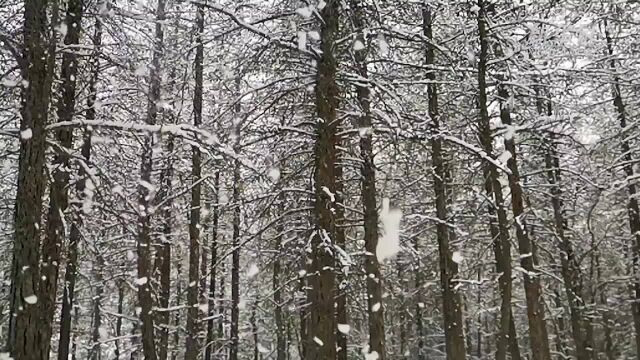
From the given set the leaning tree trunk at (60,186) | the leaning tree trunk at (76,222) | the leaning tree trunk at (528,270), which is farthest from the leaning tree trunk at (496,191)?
the leaning tree trunk at (60,186)

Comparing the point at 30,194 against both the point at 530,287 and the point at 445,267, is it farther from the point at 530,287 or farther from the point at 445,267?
the point at 530,287

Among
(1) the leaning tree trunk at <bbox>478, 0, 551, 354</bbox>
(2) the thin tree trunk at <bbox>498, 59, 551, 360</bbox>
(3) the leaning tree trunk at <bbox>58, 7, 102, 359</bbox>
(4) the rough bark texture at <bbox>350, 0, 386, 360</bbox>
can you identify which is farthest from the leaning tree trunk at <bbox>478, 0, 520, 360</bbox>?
(3) the leaning tree trunk at <bbox>58, 7, 102, 359</bbox>

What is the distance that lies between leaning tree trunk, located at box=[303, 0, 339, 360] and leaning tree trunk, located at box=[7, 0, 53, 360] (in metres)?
3.23

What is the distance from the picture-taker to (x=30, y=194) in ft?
22.4

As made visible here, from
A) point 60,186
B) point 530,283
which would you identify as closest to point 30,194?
point 60,186

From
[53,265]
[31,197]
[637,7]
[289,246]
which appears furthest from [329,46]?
[637,7]

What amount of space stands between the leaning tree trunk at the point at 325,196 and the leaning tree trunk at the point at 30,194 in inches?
127

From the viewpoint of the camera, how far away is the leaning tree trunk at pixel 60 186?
8.34 m

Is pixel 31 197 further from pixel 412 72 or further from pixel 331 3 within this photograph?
pixel 412 72

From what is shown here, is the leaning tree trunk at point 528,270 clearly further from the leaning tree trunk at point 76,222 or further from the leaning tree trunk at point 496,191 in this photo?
the leaning tree trunk at point 76,222

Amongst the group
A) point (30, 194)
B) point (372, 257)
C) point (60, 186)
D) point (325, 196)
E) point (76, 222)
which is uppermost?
point (60, 186)

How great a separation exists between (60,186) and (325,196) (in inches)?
164

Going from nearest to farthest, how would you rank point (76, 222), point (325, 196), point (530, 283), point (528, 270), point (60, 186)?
point (325, 196) < point (60, 186) < point (76, 222) < point (530, 283) < point (528, 270)

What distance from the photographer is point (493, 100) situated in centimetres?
1258
